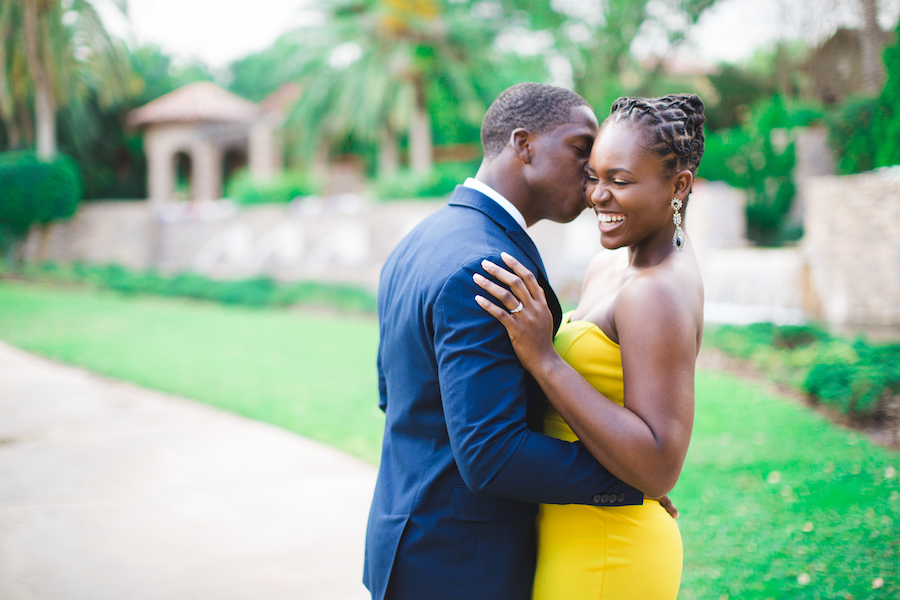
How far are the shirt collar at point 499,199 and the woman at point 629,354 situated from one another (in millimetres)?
225

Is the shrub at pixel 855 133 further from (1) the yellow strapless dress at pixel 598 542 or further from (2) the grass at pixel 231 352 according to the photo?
(1) the yellow strapless dress at pixel 598 542

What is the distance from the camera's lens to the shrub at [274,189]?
2359cm

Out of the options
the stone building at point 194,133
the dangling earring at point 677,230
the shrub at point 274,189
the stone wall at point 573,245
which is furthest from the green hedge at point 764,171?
the stone building at point 194,133

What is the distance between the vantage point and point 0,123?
2914 centimetres

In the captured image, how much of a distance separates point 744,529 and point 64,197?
27025 millimetres

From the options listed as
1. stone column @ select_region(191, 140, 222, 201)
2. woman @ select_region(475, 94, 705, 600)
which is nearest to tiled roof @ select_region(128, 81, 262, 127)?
stone column @ select_region(191, 140, 222, 201)

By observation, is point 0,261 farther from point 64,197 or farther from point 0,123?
point 0,123

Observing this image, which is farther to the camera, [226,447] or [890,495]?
[226,447]

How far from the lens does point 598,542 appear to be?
6.57 ft

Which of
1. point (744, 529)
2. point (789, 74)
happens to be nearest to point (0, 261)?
point (744, 529)

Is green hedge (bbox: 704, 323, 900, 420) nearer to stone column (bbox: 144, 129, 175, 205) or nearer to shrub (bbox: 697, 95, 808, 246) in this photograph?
A: shrub (bbox: 697, 95, 808, 246)

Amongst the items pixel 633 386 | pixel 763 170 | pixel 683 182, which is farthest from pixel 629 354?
pixel 763 170

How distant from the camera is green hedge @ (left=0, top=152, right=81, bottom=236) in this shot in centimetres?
2392

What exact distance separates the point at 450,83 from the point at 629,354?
77.5ft
